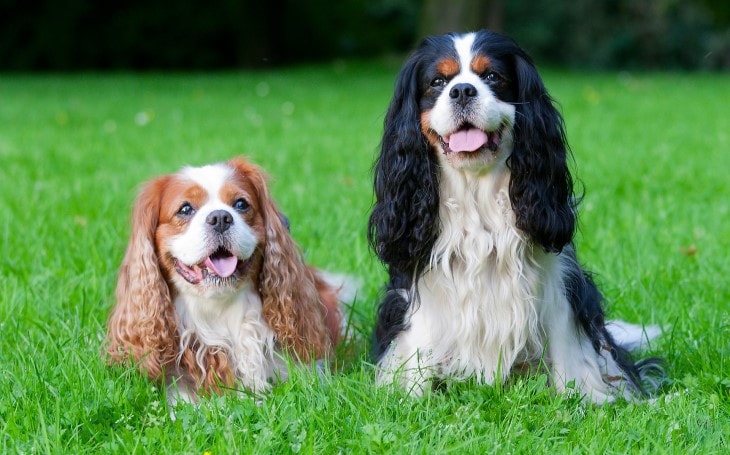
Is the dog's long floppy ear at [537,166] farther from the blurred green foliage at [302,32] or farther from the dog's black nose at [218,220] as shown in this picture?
the blurred green foliage at [302,32]

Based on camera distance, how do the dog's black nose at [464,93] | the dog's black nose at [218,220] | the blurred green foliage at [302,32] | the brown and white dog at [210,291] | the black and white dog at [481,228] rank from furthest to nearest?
the blurred green foliage at [302,32], the brown and white dog at [210,291], the dog's black nose at [218,220], the black and white dog at [481,228], the dog's black nose at [464,93]

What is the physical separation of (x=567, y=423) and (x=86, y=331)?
197 cm

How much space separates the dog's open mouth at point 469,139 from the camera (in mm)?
3131

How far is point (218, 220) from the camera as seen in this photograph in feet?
11.1

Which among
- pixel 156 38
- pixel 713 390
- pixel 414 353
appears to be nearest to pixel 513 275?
pixel 414 353

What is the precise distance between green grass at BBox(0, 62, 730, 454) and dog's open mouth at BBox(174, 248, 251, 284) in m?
0.41

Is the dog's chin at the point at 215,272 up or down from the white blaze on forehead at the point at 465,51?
down

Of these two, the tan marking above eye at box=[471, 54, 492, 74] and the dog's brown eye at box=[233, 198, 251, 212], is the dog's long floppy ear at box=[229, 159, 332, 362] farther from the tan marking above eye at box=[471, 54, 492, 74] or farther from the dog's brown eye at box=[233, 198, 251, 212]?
the tan marking above eye at box=[471, 54, 492, 74]

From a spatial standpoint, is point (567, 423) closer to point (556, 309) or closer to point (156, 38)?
point (556, 309)

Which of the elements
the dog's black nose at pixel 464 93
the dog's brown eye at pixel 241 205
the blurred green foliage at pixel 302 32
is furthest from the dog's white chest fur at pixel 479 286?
the blurred green foliage at pixel 302 32

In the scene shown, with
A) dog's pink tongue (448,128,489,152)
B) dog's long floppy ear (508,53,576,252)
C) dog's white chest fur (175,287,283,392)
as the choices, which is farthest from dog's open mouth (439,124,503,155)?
dog's white chest fur (175,287,283,392)

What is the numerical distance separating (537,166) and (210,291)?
123 cm

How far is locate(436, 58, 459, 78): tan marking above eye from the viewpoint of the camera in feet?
10.6

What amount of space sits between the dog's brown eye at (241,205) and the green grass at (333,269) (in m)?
0.67
